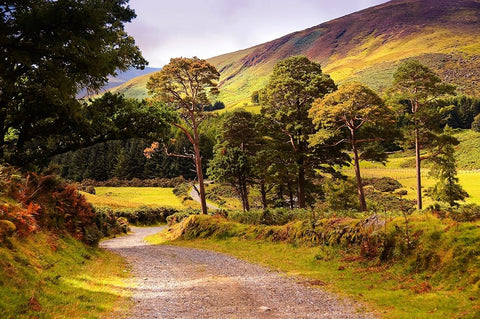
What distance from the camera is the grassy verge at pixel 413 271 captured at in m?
6.95

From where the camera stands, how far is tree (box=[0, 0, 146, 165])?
8.83m

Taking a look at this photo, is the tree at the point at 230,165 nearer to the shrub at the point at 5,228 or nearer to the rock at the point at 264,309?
the shrub at the point at 5,228

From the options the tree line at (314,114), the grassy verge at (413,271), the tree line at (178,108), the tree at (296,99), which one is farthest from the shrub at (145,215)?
the grassy verge at (413,271)

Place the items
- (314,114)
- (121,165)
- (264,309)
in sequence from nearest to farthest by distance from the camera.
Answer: (264,309) < (314,114) < (121,165)

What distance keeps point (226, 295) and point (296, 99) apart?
17.9m

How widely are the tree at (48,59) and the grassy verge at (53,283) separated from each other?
4.52m

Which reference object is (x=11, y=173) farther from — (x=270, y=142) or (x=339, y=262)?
(x=270, y=142)

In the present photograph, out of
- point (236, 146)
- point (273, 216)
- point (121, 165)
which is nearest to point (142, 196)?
point (121, 165)

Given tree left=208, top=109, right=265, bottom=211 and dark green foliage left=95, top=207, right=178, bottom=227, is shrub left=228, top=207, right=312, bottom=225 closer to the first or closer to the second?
tree left=208, top=109, right=265, bottom=211

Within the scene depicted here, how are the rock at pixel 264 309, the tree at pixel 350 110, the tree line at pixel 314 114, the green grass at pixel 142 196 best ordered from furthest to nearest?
the green grass at pixel 142 196, the tree line at pixel 314 114, the tree at pixel 350 110, the rock at pixel 264 309

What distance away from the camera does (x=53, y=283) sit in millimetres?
7750

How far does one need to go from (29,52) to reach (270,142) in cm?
1915

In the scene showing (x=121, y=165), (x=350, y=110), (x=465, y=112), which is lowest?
(x=121, y=165)

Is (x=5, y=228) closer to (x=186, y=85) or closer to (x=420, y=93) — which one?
(x=186, y=85)
